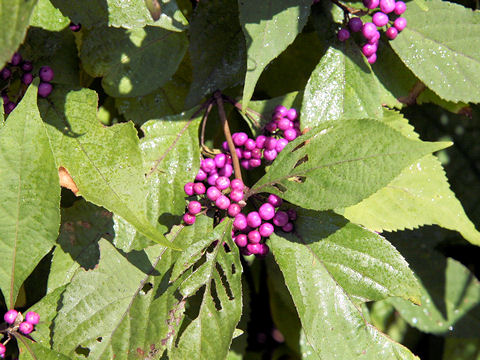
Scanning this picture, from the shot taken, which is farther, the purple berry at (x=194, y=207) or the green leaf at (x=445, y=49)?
the green leaf at (x=445, y=49)

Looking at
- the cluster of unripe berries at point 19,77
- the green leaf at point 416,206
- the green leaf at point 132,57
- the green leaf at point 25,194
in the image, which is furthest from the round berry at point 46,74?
the green leaf at point 416,206

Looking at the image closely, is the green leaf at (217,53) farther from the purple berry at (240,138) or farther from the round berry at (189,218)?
the round berry at (189,218)

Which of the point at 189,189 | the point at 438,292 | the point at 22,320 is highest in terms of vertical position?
the point at 189,189

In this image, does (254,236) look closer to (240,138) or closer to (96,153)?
(240,138)

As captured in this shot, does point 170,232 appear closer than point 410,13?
Yes

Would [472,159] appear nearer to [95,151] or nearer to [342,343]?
[342,343]

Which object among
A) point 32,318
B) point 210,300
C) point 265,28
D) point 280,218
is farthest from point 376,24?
point 32,318

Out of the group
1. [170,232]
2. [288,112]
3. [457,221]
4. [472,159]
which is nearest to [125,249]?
[170,232]
